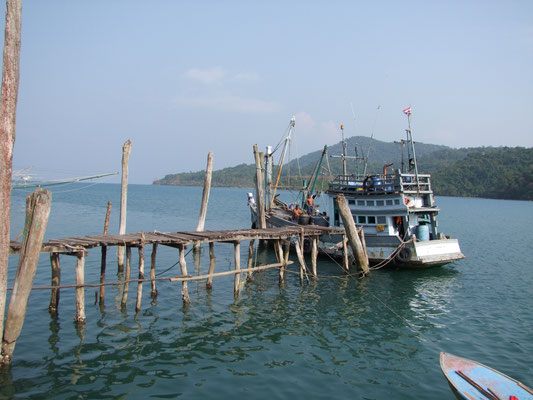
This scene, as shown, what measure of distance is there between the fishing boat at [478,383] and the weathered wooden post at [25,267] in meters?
10.6

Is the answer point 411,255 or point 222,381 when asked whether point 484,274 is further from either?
point 222,381

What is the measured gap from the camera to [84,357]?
11.8 m

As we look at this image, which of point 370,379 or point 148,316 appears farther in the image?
point 148,316

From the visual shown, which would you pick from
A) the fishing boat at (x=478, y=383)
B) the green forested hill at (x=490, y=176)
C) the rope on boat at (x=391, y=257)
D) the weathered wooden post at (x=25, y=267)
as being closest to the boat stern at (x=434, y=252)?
the rope on boat at (x=391, y=257)

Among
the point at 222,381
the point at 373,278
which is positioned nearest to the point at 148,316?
the point at 222,381

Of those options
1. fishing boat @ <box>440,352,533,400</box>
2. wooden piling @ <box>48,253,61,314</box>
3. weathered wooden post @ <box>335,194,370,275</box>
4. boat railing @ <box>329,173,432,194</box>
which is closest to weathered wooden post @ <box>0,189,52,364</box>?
wooden piling @ <box>48,253,61,314</box>

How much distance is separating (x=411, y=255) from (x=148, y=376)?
17.3 metres

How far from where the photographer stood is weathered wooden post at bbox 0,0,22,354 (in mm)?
9273

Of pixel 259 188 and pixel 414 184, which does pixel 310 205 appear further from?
pixel 259 188

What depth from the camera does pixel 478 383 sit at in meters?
9.22

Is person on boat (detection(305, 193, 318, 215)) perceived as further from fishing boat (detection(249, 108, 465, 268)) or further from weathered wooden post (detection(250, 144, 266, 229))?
weathered wooden post (detection(250, 144, 266, 229))

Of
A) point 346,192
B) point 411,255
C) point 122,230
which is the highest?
point 346,192

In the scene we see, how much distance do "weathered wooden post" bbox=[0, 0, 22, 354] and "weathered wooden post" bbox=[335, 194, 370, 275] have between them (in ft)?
51.6

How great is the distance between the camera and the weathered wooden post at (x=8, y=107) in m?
9.27
